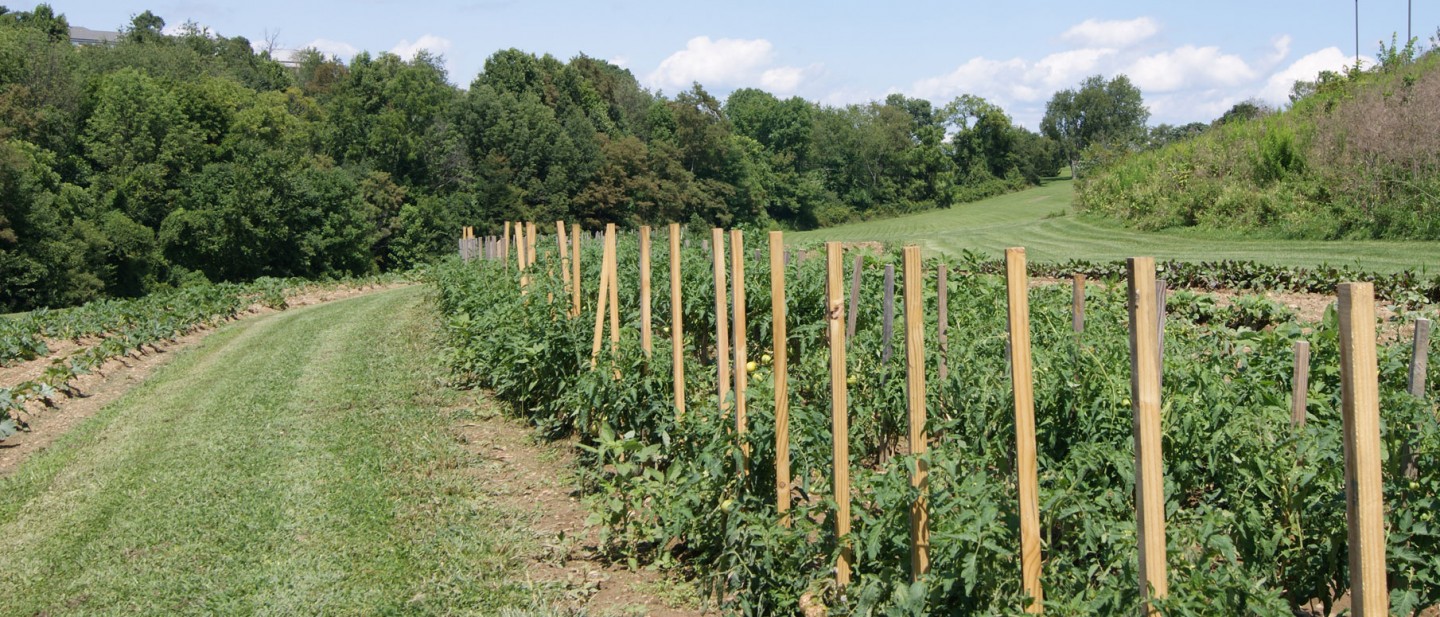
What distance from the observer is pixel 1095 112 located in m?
76.4

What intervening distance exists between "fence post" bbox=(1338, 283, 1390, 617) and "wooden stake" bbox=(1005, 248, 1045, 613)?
0.96 m

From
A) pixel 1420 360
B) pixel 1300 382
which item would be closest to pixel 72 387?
pixel 1300 382

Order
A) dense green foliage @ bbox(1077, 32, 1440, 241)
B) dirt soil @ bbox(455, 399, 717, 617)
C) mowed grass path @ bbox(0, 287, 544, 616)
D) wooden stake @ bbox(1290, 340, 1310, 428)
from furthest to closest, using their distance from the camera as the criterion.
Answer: dense green foliage @ bbox(1077, 32, 1440, 241) → mowed grass path @ bbox(0, 287, 544, 616) → dirt soil @ bbox(455, 399, 717, 617) → wooden stake @ bbox(1290, 340, 1310, 428)

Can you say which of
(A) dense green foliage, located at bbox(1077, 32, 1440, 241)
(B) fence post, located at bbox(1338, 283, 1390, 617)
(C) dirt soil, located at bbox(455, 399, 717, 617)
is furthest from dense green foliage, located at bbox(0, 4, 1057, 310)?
(B) fence post, located at bbox(1338, 283, 1390, 617)

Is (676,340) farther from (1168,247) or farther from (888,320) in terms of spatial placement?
(1168,247)

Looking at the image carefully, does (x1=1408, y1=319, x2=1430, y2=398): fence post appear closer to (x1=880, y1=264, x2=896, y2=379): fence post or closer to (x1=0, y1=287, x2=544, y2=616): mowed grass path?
(x1=880, y1=264, x2=896, y2=379): fence post

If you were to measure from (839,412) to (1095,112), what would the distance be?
78024 mm

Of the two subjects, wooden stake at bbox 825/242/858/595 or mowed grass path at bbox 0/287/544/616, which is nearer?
wooden stake at bbox 825/242/858/595

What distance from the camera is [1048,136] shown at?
79938 mm

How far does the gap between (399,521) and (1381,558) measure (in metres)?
4.98

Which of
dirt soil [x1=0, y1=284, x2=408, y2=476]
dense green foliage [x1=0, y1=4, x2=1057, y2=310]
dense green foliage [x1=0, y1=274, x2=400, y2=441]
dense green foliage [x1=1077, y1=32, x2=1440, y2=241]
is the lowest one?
dirt soil [x1=0, y1=284, x2=408, y2=476]

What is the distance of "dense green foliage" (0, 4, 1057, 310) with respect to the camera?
145 feet

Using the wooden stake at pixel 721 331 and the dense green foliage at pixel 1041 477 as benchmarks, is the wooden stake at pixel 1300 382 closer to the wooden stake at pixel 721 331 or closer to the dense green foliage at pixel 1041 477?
the dense green foliage at pixel 1041 477

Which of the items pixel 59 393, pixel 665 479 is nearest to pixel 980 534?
pixel 665 479
